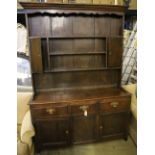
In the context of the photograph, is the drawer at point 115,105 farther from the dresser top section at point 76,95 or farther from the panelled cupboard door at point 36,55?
the panelled cupboard door at point 36,55

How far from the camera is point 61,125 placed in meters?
2.31

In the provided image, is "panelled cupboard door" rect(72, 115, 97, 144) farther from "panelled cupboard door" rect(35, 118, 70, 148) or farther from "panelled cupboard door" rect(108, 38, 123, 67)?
"panelled cupboard door" rect(108, 38, 123, 67)

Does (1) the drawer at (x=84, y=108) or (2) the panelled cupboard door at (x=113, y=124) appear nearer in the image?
(1) the drawer at (x=84, y=108)

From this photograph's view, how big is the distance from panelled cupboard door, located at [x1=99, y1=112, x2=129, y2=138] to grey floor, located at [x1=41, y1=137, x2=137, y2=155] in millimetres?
162

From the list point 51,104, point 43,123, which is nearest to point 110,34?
point 51,104

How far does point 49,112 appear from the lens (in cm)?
222

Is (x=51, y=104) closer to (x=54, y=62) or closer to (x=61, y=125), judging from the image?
(x=61, y=125)

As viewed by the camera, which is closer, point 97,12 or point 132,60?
point 97,12

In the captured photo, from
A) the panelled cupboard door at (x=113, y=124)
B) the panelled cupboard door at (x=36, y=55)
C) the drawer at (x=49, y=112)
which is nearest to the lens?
the drawer at (x=49, y=112)

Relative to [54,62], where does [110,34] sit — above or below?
above

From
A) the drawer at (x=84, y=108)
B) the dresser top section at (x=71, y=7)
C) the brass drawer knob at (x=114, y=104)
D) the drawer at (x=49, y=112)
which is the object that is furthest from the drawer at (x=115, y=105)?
the dresser top section at (x=71, y=7)

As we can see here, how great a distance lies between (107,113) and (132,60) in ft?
3.53

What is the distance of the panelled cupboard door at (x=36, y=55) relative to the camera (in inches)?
92.1

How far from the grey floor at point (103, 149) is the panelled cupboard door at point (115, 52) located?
117 centimetres
